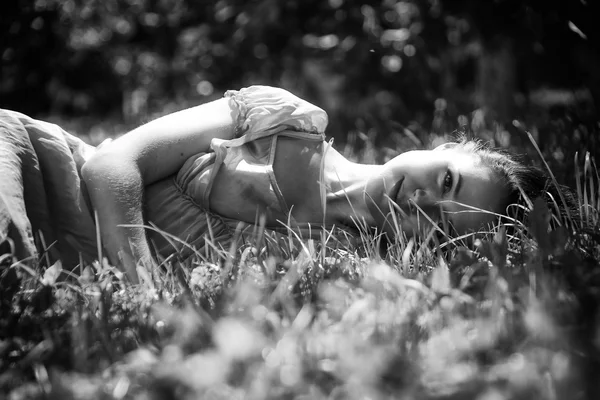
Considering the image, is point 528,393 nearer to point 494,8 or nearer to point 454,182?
point 454,182

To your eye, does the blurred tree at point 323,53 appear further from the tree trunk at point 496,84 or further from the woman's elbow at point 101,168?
the woman's elbow at point 101,168

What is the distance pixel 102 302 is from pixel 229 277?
37 centimetres

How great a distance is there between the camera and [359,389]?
1.15 m

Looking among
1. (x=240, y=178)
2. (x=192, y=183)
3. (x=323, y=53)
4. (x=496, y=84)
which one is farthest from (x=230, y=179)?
(x=496, y=84)

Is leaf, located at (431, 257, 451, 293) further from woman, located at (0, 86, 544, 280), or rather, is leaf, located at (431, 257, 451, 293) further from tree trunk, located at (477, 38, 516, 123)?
tree trunk, located at (477, 38, 516, 123)

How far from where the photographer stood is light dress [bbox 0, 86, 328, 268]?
2.51 meters

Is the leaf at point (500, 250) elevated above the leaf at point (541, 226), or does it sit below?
below

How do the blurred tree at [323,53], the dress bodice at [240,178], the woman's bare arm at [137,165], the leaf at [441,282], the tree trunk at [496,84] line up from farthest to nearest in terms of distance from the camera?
1. the tree trunk at [496,84]
2. the blurred tree at [323,53]
3. the dress bodice at [240,178]
4. the woman's bare arm at [137,165]
5. the leaf at [441,282]

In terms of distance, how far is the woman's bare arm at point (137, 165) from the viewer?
2.31 m

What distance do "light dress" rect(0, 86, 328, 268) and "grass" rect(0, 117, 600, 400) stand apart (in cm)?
58

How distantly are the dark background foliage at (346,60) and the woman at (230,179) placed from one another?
3.56 ft

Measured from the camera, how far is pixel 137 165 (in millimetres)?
2459

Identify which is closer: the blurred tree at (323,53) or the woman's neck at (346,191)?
the woman's neck at (346,191)

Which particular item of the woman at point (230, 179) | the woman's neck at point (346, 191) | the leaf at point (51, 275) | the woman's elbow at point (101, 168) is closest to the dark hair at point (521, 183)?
the woman at point (230, 179)
